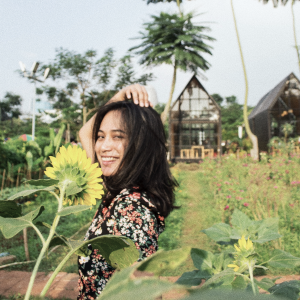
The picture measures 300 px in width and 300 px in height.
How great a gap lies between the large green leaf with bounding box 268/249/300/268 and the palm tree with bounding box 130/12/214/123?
583 inches

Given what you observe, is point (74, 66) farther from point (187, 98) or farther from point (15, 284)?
point (15, 284)

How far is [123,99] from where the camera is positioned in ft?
4.93

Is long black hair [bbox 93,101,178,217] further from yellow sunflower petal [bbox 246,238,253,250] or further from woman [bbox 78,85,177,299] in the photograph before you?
yellow sunflower petal [bbox 246,238,253,250]

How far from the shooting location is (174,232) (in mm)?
3836

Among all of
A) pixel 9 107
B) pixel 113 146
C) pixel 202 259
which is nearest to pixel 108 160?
pixel 113 146

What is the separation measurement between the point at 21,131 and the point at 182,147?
16.3 meters

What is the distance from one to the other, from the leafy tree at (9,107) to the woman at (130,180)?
38532 millimetres

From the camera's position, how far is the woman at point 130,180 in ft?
3.18

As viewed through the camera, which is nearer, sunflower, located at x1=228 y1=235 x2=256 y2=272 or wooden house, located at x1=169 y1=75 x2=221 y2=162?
sunflower, located at x1=228 y1=235 x2=256 y2=272

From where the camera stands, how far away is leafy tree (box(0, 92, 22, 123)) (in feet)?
117

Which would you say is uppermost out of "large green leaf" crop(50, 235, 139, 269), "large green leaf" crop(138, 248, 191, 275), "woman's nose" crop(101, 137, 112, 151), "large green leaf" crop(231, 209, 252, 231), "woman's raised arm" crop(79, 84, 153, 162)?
"woman's raised arm" crop(79, 84, 153, 162)

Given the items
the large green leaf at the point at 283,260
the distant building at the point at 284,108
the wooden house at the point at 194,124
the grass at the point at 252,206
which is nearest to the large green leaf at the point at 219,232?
the large green leaf at the point at 283,260

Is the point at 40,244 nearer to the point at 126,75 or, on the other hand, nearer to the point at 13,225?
the point at 13,225

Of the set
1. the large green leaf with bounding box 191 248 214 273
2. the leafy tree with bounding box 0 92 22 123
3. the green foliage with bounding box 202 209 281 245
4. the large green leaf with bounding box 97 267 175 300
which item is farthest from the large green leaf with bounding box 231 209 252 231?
the leafy tree with bounding box 0 92 22 123
